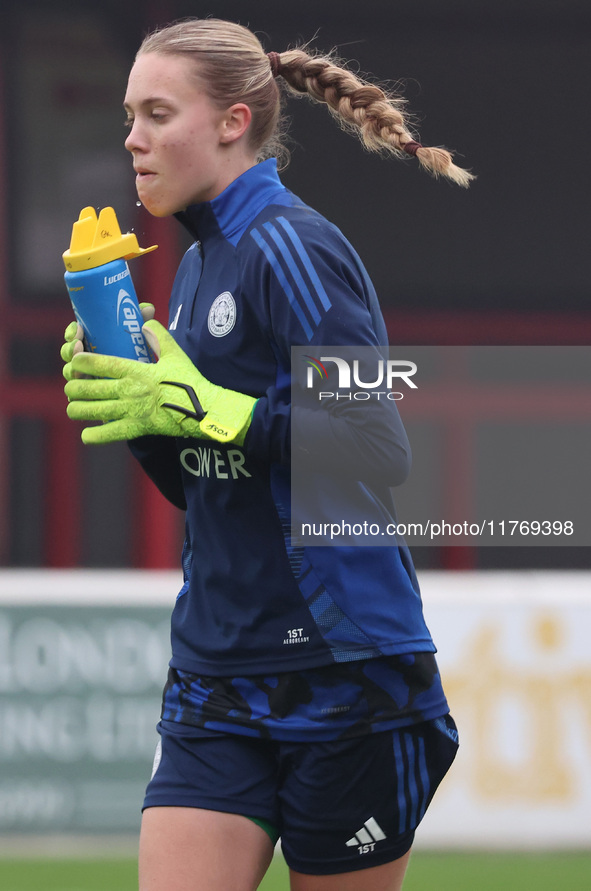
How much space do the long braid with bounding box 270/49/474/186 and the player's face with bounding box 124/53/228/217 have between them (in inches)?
9.6

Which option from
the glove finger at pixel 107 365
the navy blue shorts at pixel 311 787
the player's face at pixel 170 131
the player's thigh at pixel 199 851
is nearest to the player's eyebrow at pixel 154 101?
the player's face at pixel 170 131

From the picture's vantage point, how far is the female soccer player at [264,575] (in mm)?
1951

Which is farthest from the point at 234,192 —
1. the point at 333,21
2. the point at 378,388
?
the point at 333,21

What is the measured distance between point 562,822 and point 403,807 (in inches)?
116

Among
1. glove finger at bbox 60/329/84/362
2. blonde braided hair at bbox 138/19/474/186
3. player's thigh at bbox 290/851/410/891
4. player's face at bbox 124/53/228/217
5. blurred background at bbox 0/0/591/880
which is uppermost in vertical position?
blurred background at bbox 0/0/591/880

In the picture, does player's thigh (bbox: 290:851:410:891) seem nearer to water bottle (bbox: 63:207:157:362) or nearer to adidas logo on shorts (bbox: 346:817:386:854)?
adidas logo on shorts (bbox: 346:817:386:854)

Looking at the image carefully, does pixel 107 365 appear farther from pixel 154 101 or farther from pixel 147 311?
pixel 154 101

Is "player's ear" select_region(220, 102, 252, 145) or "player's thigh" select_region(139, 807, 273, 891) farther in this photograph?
"player's ear" select_region(220, 102, 252, 145)

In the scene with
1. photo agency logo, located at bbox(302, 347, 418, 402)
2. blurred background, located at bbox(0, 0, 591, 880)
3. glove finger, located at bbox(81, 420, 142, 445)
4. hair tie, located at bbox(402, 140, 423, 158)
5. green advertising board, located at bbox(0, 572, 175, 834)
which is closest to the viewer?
photo agency logo, located at bbox(302, 347, 418, 402)

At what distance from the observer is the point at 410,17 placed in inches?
293

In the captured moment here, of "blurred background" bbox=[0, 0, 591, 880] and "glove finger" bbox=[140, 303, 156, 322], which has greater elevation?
"blurred background" bbox=[0, 0, 591, 880]

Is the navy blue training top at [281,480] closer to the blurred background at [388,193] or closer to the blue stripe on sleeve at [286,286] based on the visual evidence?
the blue stripe on sleeve at [286,286]

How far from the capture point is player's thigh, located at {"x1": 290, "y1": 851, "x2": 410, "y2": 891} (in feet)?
6.59

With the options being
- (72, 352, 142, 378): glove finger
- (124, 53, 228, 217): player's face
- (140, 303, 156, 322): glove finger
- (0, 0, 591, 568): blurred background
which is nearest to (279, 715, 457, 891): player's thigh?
(72, 352, 142, 378): glove finger
